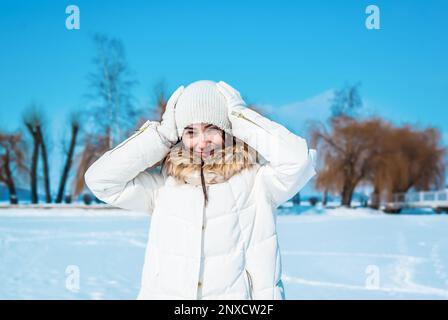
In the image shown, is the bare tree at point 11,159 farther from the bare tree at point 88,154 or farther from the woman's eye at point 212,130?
the woman's eye at point 212,130

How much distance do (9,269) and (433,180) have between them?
2115 centimetres

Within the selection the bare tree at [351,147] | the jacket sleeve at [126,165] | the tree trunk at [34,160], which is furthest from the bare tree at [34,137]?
the jacket sleeve at [126,165]

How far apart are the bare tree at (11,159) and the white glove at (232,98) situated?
24.4 m

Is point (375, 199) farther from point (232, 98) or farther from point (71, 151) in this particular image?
point (232, 98)

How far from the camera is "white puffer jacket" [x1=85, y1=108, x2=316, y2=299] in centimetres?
162

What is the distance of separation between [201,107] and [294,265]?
464 centimetres

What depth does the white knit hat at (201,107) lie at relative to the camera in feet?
5.61

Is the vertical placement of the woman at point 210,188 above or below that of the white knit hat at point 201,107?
below

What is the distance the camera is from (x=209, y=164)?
1.70 meters

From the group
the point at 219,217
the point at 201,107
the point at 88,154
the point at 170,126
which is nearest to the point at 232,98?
the point at 201,107

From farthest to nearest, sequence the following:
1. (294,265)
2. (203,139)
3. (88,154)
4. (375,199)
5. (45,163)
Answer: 1. (45,163)
2. (375,199)
3. (88,154)
4. (294,265)
5. (203,139)

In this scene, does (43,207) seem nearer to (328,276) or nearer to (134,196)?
(328,276)

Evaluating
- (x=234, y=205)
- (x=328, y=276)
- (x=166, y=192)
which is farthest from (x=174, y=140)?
(x=328, y=276)

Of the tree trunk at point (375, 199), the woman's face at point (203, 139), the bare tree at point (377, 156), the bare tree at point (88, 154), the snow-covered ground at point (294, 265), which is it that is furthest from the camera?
the tree trunk at point (375, 199)
